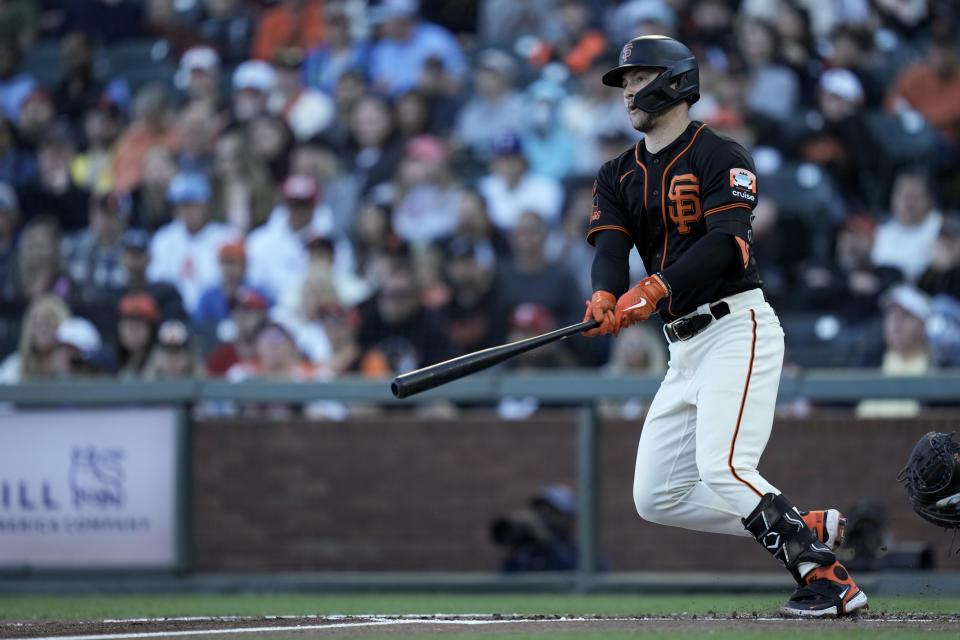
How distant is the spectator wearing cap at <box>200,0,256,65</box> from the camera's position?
11570 mm

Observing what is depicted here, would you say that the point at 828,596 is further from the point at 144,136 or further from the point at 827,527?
the point at 144,136

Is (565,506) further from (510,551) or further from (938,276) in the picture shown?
(938,276)

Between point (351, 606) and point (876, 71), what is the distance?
19.1 ft

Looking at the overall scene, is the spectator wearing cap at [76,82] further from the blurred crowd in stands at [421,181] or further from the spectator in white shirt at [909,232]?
the spectator in white shirt at [909,232]

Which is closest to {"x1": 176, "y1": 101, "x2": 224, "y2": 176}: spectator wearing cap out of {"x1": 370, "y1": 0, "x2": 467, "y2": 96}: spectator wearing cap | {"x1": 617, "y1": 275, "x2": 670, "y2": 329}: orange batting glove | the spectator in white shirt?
{"x1": 370, "y1": 0, "x2": 467, "y2": 96}: spectator wearing cap

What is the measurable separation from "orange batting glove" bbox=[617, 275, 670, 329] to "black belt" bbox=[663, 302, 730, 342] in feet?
0.71

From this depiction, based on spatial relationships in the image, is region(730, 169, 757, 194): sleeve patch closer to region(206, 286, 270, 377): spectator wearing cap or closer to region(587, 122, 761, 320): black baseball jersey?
region(587, 122, 761, 320): black baseball jersey

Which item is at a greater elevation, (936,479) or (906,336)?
(906,336)

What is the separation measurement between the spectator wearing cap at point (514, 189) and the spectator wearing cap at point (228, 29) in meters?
3.16

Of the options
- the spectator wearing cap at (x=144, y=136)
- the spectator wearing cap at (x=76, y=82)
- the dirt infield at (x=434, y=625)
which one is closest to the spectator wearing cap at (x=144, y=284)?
the spectator wearing cap at (x=144, y=136)

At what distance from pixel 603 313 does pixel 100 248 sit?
653 centimetres

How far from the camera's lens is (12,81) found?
11.8 m

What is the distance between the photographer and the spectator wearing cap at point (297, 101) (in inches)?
411

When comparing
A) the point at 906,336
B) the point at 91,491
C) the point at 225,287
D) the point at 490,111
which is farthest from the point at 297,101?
the point at 906,336
